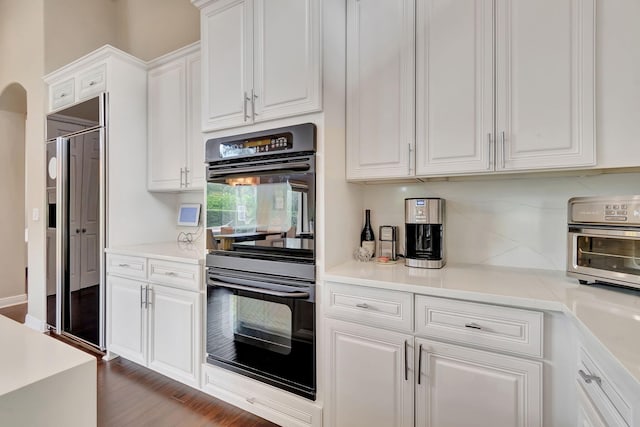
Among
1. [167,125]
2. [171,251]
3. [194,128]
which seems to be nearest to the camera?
[171,251]

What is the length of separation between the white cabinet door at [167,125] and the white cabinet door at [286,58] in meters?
1.05

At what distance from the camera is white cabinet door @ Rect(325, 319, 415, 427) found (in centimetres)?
Result: 143

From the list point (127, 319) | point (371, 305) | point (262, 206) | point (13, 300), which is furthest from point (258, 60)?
point (13, 300)

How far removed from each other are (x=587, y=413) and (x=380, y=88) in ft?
5.33

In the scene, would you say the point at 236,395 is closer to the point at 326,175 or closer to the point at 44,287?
the point at 326,175

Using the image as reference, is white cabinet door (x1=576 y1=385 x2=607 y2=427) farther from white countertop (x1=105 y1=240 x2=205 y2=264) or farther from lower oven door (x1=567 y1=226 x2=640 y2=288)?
white countertop (x1=105 y1=240 x2=205 y2=264)

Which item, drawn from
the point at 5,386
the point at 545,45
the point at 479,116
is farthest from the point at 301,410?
the point at 545,45

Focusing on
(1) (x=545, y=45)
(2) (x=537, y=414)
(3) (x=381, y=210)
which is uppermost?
(1) (x=545, y=45)

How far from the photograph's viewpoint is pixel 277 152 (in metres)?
1.77

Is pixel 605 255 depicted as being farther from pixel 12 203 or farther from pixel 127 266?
pixel 12 203

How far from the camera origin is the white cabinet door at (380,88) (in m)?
1.70

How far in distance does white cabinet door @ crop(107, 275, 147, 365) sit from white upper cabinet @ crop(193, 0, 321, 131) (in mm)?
1384

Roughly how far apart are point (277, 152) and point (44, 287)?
3037mm

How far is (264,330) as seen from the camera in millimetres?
1848
